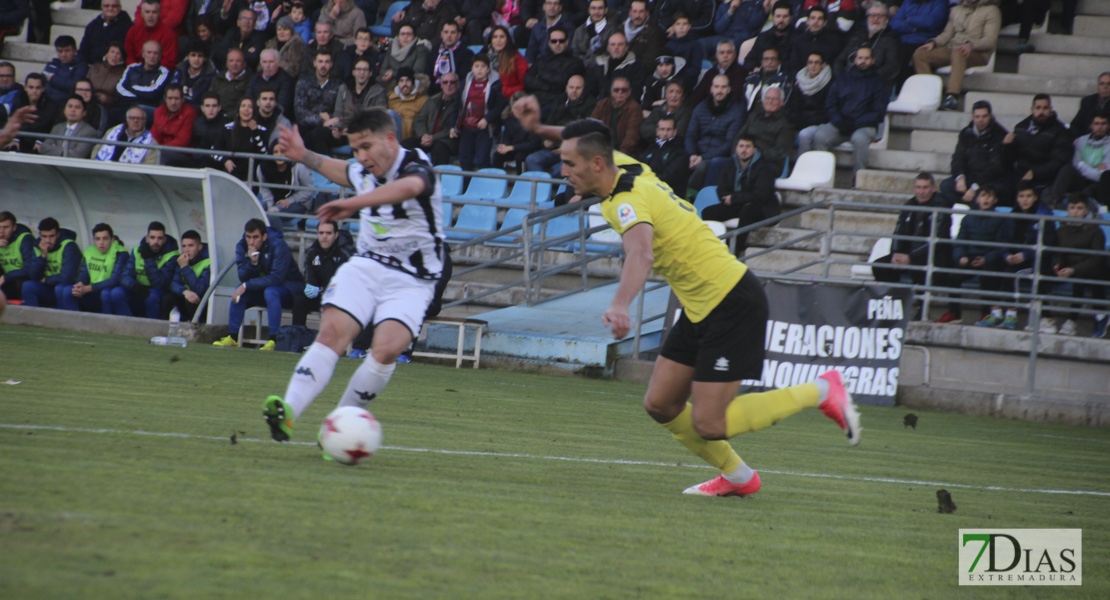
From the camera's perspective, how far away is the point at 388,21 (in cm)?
2136

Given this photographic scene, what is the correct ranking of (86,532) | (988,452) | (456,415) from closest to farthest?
1. (86,532)
2. (456,415)
3. (988,452)

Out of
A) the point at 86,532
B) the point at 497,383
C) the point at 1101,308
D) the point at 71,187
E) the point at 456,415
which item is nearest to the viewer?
the point at 86,532

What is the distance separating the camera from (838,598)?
3.76 meters

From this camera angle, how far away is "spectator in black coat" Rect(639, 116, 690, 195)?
52.0 feet

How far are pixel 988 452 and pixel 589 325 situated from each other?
6413 millimetres

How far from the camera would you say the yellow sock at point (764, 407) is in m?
5.97

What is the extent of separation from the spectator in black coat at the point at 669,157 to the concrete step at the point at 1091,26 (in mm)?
7218

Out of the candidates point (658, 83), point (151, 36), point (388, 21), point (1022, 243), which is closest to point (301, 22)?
point (388, 21)

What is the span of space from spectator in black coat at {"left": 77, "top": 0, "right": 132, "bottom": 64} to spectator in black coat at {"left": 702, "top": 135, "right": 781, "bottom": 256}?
11939 mm

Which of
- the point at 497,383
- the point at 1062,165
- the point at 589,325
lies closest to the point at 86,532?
the point at 497,383

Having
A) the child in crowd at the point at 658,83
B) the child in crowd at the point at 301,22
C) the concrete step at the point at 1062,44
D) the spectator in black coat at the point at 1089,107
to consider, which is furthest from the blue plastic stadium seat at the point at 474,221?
the concrete step at the point at 1062,44

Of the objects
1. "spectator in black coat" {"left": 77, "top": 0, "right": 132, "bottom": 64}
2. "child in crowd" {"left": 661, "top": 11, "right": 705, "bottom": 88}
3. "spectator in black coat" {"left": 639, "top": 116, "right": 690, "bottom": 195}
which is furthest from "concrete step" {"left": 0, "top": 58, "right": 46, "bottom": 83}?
"spectator in black coat" {"left": 639, "top": 116, "right": 690, "bottom": 195}

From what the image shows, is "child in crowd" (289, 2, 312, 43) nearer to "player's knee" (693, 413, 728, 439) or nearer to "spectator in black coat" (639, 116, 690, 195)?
"spectator in black coat" (639, 116, 690, 195)

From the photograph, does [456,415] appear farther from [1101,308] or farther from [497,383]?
[1101,308]
